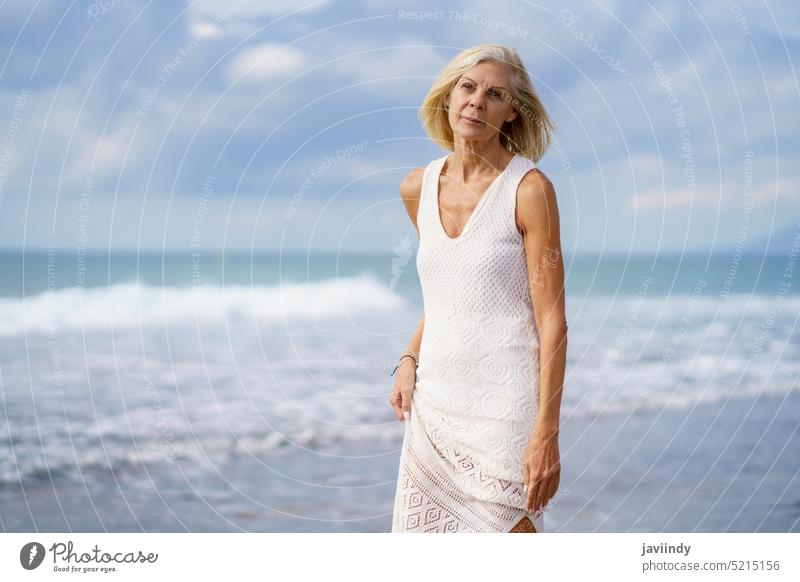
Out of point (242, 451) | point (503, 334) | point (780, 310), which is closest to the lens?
point (503, 334)

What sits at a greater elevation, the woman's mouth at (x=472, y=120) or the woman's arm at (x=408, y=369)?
the woman's mouth at (x=472, y=120)

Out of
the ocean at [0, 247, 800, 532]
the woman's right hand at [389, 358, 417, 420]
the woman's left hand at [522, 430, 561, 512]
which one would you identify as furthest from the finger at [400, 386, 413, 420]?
the ocean at [0, 247, 800, 532]

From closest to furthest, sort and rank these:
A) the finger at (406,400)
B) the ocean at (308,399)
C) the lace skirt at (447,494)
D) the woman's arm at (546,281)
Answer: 1. the woman's arm at (546,281)
2. the lace skirt at (447,494)
3. the finger at (406,400)
4. the ocean at (308,399)

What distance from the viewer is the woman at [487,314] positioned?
90.1 inches

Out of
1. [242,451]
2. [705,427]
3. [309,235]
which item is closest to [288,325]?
[309,235]

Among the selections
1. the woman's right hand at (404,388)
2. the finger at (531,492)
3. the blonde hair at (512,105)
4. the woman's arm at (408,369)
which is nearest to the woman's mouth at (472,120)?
the blonde hair at (512,105)

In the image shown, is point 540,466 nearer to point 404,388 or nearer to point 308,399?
point 404,388

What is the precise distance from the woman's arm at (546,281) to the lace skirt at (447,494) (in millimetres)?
227

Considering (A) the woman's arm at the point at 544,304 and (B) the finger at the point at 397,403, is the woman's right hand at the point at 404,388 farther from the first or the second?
(A) the woman's arm at the point at 544,304

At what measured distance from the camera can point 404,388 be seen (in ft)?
8.48
